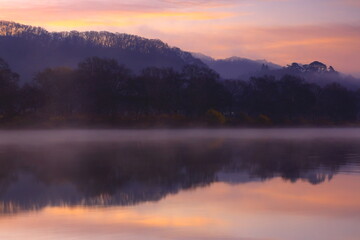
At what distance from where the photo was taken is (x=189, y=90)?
10406 cm

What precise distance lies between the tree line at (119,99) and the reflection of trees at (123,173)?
187 feet

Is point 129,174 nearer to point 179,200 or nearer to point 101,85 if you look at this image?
point 179,200

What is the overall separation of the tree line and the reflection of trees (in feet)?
187

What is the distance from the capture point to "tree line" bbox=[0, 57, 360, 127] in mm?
86062

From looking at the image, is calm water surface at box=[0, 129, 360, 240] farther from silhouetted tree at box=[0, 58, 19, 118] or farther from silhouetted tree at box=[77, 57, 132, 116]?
silhouetted tree at box=[77, 57, 132, 116]

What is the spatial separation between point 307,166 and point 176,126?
6809 cm

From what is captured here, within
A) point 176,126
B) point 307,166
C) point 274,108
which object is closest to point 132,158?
point 307,166

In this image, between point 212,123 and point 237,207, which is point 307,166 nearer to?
point 237,207

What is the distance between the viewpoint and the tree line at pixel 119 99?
3388 inches

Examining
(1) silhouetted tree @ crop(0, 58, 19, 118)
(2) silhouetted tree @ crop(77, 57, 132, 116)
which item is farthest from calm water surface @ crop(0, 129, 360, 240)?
(2) silhouetted tree @ crop(77, 57, 132, 116)

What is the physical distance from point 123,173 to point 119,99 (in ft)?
239

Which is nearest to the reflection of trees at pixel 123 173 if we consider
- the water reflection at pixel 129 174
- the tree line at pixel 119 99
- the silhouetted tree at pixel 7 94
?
the water reflection at pixel 129 174

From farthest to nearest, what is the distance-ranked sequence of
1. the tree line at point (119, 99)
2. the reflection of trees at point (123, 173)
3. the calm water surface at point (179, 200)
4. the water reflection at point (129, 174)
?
the tree line at point (119, 99) → the reflection of trees at point (123, 173) → the water reflection at point (129, 174) → the calm water surface at point (179, 200)

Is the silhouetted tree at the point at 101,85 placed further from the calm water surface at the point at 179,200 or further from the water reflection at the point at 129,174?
the calm water surface at the point at 179,200
